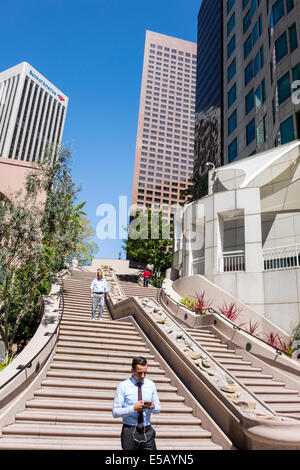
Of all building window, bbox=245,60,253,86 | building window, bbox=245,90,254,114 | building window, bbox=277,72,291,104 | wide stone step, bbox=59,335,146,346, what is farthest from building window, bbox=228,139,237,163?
wide stone step, bbox=59,335,146,346

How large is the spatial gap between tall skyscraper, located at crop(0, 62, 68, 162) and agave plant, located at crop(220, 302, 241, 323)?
396 ft

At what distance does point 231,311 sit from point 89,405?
28.0 ft

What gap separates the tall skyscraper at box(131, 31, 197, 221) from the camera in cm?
14512

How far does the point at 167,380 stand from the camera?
305 inches

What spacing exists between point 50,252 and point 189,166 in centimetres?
15473

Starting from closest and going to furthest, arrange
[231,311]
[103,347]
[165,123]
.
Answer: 1. [103,347]
2. [231,311]
3. [165,123]

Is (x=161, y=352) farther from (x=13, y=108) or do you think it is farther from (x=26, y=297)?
(x=13, y=108)

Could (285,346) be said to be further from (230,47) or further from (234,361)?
(230,47)

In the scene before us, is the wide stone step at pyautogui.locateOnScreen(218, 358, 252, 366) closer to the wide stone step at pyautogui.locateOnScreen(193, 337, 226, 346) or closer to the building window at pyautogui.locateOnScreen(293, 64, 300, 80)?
the wide stone step at pyautogui.locateOnScreen(193, 337, 226, 346)

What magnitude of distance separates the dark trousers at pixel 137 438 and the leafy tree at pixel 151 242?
2537 centimetres

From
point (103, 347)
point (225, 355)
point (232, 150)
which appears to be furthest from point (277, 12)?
point (103, 347)

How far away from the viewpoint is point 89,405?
20.4ft

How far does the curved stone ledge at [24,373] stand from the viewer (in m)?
5.57
